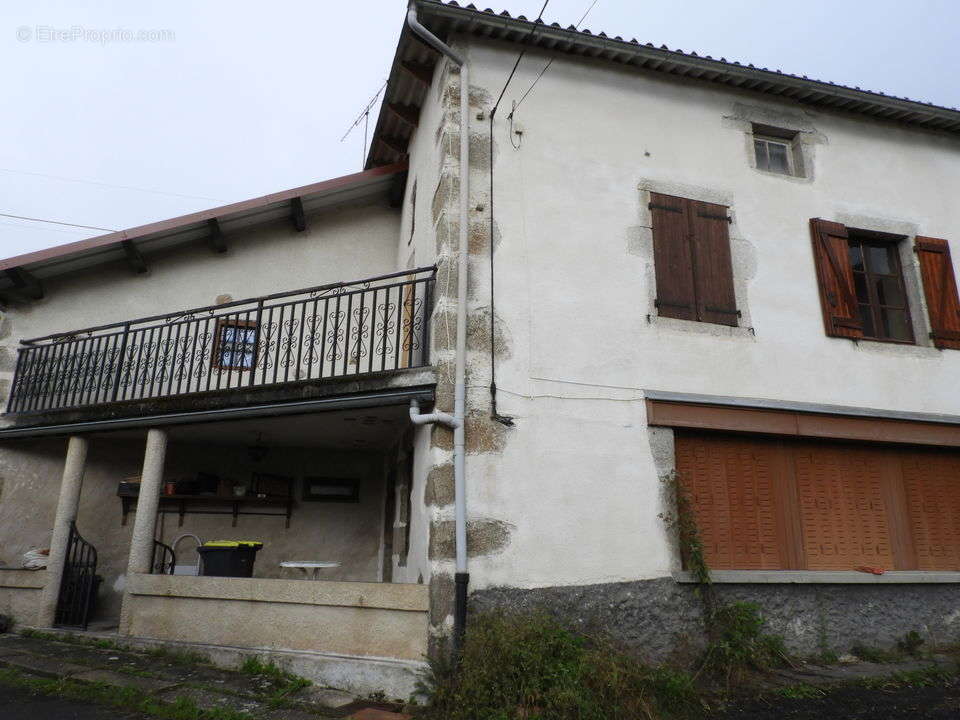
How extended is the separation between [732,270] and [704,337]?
88cm

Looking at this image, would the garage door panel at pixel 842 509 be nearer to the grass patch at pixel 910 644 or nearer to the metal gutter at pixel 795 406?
the metal gutter at pixel 795 406

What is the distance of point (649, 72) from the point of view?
762 centimetres

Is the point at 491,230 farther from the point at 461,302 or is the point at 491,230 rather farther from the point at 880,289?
the point at 880,289

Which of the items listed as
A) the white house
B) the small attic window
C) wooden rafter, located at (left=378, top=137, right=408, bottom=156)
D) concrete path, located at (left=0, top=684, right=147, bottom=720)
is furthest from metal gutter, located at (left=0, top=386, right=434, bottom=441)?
the small attic window

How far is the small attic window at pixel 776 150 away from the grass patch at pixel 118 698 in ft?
24.2

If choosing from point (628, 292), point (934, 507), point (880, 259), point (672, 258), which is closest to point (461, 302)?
point (628, 292)

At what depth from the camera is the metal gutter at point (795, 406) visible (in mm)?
6496

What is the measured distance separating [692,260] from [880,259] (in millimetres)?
2637

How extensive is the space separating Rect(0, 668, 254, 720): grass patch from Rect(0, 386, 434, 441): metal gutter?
2575 millimetres

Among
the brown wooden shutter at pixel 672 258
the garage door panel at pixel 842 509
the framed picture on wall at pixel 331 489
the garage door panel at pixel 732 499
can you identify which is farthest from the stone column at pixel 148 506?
the garage door panel at pixel 842 509

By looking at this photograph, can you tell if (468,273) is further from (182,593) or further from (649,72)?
(182,593)

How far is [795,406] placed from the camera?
680 cm

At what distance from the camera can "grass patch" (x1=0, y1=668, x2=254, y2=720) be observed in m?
4.89

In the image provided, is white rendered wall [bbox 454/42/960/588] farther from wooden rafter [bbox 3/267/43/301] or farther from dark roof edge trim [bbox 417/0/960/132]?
wooden rafter [bbox 3/267/43/301]
